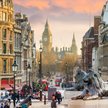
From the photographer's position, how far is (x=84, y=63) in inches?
5812

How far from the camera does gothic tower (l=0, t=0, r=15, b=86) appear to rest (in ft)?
266

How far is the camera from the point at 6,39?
271ft

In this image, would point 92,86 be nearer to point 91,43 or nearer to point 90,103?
point 90,103

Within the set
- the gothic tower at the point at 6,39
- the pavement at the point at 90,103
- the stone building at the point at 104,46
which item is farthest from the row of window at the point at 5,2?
the pavement at the point at 90,103

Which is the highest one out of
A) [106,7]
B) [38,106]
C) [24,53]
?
[106,7]

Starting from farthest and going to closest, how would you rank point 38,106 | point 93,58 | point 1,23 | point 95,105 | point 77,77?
point 93,58, point 1,23, point 38,106, point 77,77, point 95,105

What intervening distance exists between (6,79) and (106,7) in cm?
4674

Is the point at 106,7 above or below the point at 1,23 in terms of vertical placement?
above

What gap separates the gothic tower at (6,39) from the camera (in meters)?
81.1

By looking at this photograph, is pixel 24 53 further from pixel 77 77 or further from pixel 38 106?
pixel 77 77

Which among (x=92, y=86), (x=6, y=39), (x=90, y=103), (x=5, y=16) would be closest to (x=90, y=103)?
(x=90, y=103)

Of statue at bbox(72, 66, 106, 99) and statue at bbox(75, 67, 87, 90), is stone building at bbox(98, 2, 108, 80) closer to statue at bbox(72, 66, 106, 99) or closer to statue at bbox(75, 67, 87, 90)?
statue at bbox(75, 67, 87, 90)

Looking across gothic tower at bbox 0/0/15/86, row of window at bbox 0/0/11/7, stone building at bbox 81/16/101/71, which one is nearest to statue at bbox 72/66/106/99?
gothic tower at bbox 0/0/15/86

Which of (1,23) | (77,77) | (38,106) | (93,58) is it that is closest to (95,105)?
(77,77)
